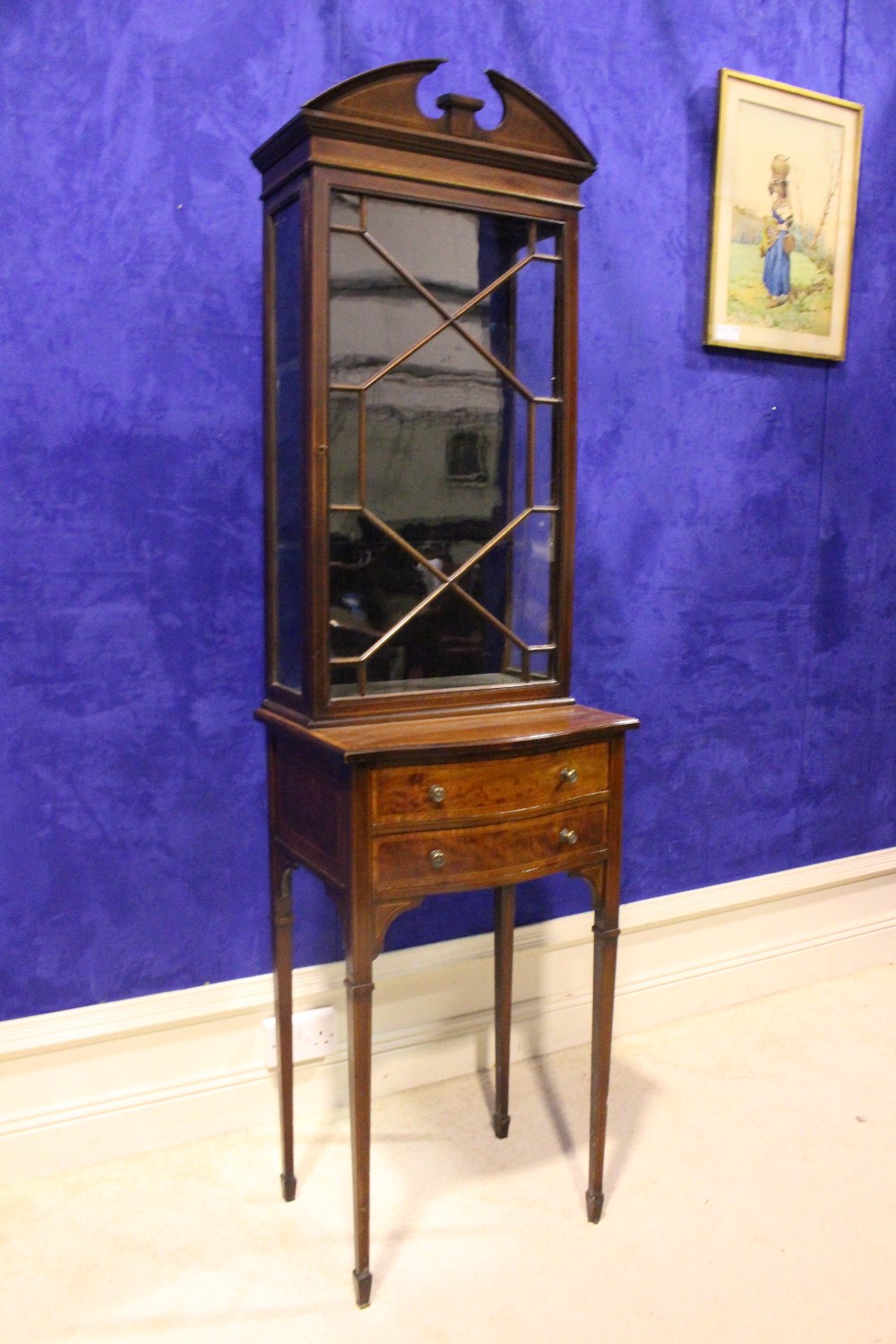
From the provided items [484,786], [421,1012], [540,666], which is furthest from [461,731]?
[421,1012]

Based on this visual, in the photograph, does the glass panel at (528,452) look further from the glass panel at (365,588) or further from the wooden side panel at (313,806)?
the wooden side panel at (313,806)

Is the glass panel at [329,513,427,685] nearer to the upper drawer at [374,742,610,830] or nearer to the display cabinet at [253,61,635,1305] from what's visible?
the display cabinet at [253,61,635,1305]

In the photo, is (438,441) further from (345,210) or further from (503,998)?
(503,998)

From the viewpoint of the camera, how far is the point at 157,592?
6.54ft

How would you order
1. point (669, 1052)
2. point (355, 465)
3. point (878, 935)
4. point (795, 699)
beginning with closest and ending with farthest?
point (355, 465) < point (669, 1052) < point (795, 699) < point (878, 935)

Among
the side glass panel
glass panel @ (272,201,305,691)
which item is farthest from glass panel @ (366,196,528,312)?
glass panel @ (272,201,305,691)

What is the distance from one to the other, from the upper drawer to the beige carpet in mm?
763

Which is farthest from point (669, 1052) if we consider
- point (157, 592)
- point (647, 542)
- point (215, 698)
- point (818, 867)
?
point (157, 592)

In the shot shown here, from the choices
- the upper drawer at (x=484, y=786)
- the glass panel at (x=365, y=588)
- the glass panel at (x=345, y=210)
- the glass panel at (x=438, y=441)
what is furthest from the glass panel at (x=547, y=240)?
the upper drawer at (x=484, y=786)

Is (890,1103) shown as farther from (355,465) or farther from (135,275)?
(135,275)

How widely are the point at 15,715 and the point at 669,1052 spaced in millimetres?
1623

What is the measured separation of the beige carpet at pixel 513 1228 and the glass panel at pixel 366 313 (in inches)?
→ 56.5

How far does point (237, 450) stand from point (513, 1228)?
1467mm

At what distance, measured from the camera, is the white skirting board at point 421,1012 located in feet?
6.57
